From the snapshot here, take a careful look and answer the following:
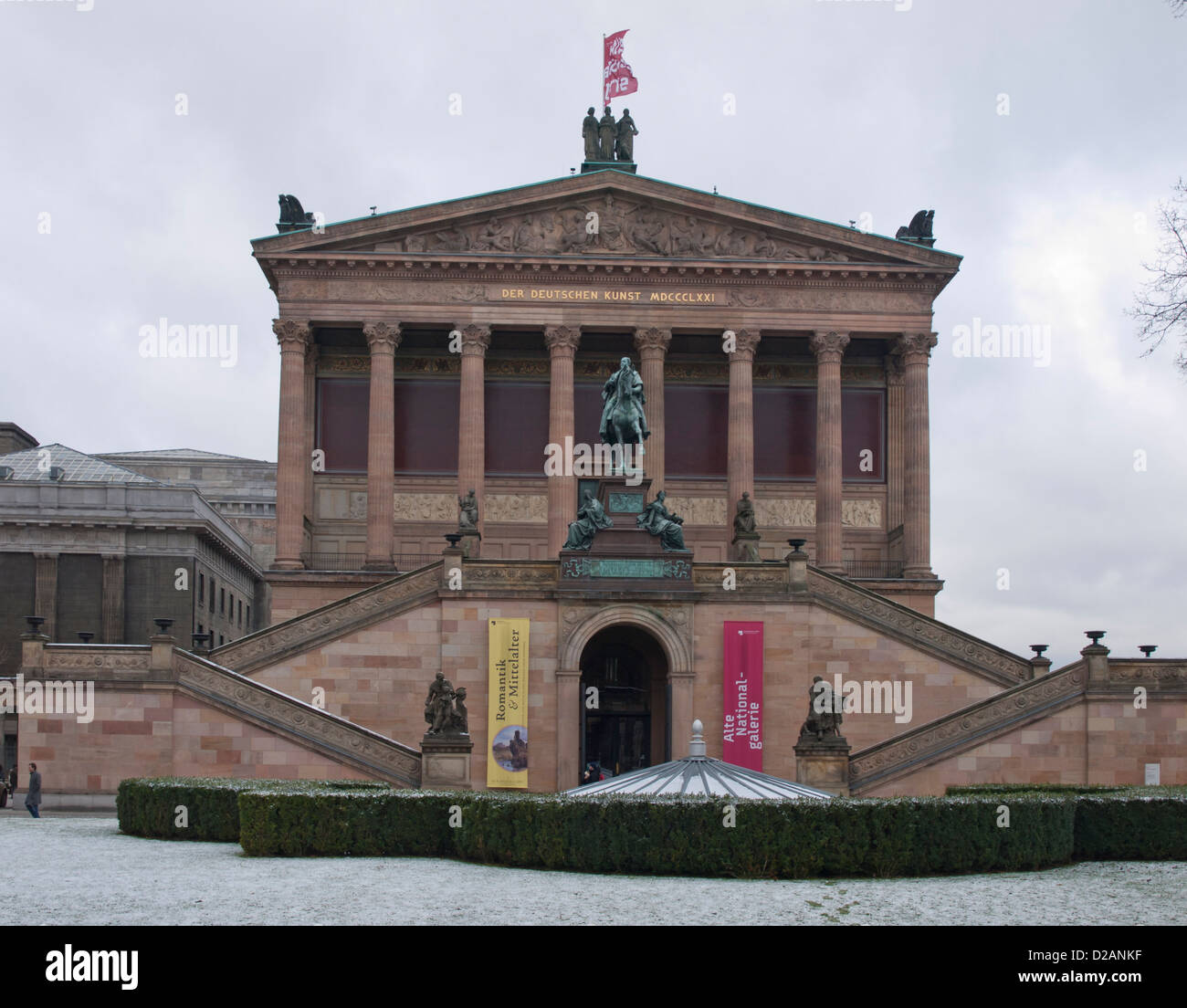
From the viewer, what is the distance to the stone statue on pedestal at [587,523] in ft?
141

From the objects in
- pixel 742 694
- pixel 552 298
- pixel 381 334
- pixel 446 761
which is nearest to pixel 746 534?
pixel 742 694

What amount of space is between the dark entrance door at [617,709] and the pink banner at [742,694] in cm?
Result: 376

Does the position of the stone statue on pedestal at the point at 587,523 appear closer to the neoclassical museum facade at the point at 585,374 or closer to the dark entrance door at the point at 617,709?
the dark entrance door at the point at 617,709

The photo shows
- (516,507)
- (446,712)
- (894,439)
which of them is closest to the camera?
(446,712)

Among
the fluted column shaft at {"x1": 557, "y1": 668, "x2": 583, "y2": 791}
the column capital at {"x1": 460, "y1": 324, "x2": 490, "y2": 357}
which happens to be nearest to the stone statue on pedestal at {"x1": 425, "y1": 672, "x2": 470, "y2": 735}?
the fluted column shaft at {"x1": 557, "y1": 668, "x2": 583, "y2": 791}

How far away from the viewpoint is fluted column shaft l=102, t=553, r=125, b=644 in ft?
224

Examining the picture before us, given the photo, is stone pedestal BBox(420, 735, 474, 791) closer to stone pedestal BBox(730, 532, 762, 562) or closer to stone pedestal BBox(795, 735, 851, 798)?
stone pedestal BBox(795, 735, 851, 798)

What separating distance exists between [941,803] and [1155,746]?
17.7 m

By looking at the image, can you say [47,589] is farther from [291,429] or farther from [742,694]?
[742,694]

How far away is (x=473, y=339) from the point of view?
59812 millimetres

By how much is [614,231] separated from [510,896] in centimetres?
4304

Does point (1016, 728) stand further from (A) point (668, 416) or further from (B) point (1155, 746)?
(A) point (668, 416)

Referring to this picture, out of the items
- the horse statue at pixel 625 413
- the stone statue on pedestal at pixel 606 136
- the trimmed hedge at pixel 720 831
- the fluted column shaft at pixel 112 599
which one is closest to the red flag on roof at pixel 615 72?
the stone statue on pedestal at pixel 606 136
